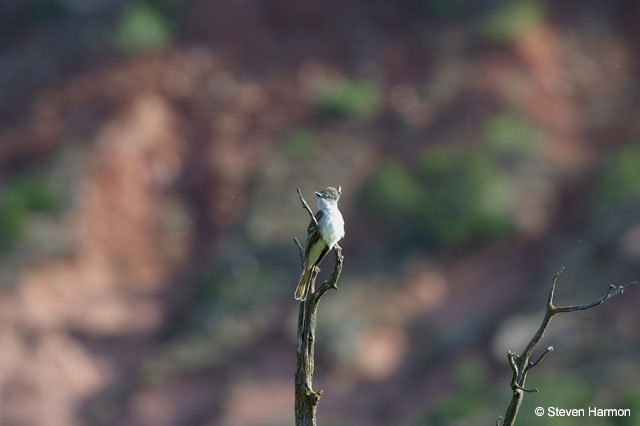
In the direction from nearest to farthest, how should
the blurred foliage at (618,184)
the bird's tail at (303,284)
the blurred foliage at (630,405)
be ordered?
the bird's tail at (303,284) → the blurred foliage at (630,405) → the blurred foliage at (618,184)

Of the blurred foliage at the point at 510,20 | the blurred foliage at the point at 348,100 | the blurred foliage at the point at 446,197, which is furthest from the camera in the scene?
the blurred foliage at the point at 510,20

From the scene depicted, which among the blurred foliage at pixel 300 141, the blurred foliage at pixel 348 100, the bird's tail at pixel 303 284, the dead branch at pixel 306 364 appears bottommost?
the dead branch at pixel 306 364

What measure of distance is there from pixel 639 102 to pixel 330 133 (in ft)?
27.9

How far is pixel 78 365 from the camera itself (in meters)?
23.0

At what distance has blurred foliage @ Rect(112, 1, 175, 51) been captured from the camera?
29.1 m

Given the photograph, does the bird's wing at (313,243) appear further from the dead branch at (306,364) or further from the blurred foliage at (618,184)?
the blurred foliage at (618,184)

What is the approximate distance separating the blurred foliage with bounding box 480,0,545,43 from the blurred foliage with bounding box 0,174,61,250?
1306 centimetres

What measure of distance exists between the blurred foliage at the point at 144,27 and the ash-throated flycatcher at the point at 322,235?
2092cm

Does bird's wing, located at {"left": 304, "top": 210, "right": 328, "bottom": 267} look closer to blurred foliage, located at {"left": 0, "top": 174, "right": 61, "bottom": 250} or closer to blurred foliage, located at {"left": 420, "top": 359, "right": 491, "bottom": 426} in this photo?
blurred foliage, located at {"left": 420, "top": 359, "right": 491, "bottom": 426}

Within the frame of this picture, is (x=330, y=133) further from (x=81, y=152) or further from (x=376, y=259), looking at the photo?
(x=81, y=152)

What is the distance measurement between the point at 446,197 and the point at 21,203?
11.1 metres

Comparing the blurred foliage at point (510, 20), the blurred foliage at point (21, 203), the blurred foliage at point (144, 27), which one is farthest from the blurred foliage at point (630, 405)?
the blurred foliage at point (144, 27)

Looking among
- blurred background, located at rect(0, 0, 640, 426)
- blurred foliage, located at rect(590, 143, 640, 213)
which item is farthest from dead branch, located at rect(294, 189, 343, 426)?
blurred foliage, located at rect(590, 143, 640, 213)

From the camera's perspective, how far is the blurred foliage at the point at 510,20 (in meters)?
27.5
